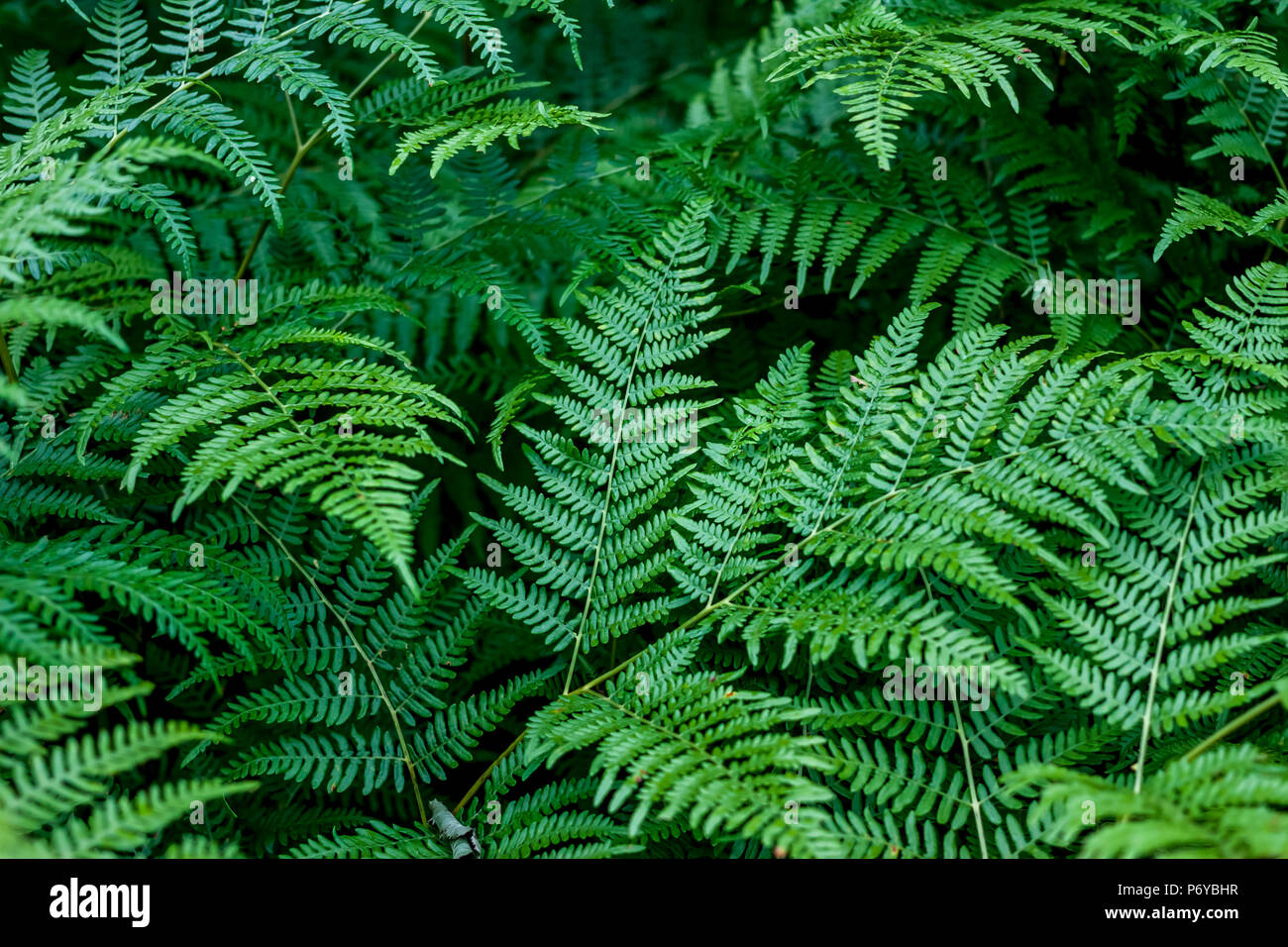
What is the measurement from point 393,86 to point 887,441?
4.62ft

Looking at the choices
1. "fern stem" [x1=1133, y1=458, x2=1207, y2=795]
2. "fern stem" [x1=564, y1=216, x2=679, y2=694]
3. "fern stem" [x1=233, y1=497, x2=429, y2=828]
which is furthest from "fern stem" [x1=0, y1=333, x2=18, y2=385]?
"fern stem" [x1=1133, y1=458, x2=1207, y2=795]

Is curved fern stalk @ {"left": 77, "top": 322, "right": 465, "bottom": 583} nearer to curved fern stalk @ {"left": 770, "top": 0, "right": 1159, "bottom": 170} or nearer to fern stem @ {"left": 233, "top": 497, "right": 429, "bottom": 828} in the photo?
fern stem @ {"left": 233, "top": 497, "right": 429, "bottom": 828}

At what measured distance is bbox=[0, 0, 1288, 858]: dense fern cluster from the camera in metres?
1.50

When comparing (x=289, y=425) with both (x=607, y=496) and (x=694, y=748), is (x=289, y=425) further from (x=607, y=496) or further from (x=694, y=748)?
(x=694, y=748)

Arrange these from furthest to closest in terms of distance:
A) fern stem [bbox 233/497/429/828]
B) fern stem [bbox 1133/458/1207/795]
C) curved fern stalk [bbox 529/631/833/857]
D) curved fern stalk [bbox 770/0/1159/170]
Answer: curved fern stalk [bbox 770/0/1159/170]
fern stem [bbox 233/497/429/828]
fern stem [bbox 1133/458/1207/795]
curved fern stalk [bbox 529/631/833/857]

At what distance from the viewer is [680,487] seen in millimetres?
2102

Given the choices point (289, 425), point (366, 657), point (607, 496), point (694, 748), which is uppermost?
point (289, 425)

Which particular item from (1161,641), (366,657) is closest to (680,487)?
(366,657)

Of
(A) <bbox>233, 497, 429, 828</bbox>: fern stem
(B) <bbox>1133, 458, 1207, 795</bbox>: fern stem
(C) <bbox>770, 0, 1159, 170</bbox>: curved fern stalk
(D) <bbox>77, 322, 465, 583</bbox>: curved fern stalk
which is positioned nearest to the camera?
(D) <bbox>77, 322, 465, 583</bbox>: curved fern stalk

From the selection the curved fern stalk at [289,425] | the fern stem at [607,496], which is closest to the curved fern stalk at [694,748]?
the fern stem at [607,496]

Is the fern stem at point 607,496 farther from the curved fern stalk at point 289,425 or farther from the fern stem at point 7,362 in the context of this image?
the fern stem at point 7,362

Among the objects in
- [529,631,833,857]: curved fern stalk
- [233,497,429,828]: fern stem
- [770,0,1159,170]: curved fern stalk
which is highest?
[770,0,1159,170]: curved fern stalk

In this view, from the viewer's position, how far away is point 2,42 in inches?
120
